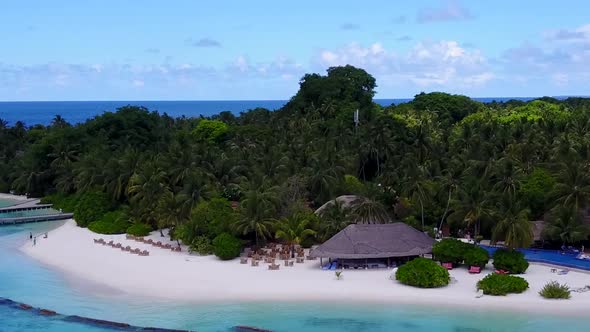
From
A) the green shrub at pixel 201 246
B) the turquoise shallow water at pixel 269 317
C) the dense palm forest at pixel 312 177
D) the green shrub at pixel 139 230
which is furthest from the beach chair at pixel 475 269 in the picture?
the green shrub at pixel 139 230

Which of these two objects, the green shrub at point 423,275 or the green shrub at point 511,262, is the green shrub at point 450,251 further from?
the green shrub at point 423,275

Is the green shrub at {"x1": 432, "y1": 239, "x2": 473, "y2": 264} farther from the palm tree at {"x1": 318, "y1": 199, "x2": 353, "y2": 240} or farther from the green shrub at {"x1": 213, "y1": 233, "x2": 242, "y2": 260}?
the green shrub at {"x1": 213, "y1": 233, "x2": 242, "y2": 260}

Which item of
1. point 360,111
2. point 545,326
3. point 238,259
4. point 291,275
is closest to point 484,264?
point 545,326

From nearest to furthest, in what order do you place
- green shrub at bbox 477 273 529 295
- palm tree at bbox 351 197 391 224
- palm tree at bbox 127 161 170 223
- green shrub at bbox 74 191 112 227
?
green shrub at bbox 477 273 529 295 < palm tree at bbox 351 197 391 224 < palm tree at bbox 127 161 170 223 < green shrub at bbox 74 191 112 227

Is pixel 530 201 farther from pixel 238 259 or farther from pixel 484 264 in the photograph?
pixel 238 259

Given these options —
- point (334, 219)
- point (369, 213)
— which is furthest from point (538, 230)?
point (334, 219)

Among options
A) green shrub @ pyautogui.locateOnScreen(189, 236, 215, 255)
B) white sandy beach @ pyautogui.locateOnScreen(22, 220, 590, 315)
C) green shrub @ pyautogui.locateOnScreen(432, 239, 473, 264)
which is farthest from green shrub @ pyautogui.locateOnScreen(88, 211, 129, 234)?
green shrub @ pyautogui.locateOnScreen(432, 239, 473, 264)
